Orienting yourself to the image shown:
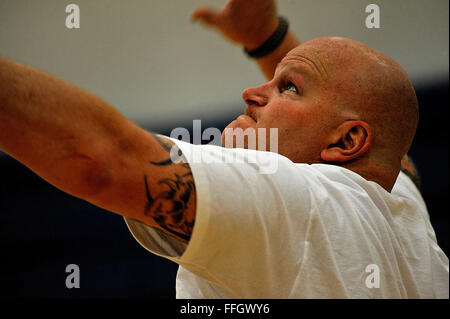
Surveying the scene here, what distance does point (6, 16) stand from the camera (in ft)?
6.45

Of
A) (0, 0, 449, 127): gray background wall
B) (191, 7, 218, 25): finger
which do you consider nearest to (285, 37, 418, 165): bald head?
(191, 7, 218, 25): finger

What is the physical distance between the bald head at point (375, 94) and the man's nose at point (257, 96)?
0.11 meters

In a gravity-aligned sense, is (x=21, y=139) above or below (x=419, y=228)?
above

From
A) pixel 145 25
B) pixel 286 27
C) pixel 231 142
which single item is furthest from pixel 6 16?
pixel 231 142

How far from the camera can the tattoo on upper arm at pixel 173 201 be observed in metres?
0.52

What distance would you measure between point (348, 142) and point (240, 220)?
332mm

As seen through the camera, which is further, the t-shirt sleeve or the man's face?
the man's face

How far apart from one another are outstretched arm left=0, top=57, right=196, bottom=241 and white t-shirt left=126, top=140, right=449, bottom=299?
0.03m

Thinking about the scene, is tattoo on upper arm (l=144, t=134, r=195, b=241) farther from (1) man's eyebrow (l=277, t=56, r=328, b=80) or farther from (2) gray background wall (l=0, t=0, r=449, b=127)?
(2) gray background wall (l=0, t=0, r=449, b=127)

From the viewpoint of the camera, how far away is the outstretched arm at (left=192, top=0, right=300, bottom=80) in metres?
1.21

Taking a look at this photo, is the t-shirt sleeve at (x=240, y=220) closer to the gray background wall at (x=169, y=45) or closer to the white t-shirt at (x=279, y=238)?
the white t-shirt at (x=279, y=238)

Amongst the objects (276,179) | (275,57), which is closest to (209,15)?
(275,57)

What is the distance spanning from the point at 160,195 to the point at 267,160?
0.15m
